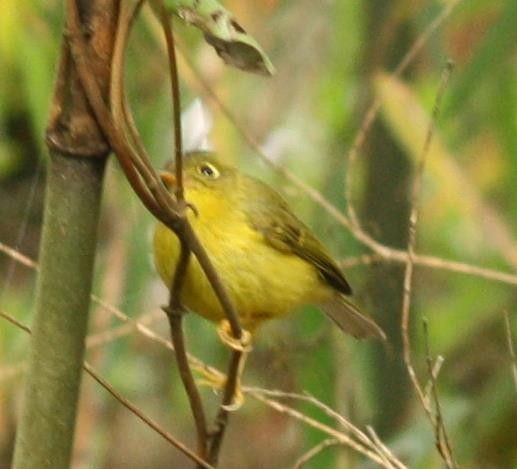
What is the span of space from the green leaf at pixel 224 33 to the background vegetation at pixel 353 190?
3.33ft

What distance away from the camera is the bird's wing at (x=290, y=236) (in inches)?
92.3

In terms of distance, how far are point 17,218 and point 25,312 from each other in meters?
1.12

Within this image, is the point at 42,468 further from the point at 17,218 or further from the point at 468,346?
the point at 17,218

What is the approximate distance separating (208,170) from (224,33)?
4.05 ft

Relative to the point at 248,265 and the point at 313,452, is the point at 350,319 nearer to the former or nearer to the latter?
the point at 248,265

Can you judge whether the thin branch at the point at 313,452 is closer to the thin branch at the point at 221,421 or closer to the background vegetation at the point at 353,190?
the thin branch at the point at 221,421

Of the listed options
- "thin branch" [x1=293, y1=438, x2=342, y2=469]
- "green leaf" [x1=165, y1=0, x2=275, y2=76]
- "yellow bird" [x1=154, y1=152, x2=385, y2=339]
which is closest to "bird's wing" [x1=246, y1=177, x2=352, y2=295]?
"yellow bird" [x1=154, y1=152, x2=385, y2=339]

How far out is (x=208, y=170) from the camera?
2309 millimetres

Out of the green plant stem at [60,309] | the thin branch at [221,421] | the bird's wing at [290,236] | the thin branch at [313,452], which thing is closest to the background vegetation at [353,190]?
the bird's wing at [290,236]

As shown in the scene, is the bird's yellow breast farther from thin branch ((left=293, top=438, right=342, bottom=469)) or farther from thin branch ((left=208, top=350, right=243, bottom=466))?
thin branch ((left=208, top=350, right=243, bottom=466))

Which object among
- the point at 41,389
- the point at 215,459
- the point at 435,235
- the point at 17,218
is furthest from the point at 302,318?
the point at 17,218

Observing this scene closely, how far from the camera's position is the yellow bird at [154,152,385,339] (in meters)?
2.16

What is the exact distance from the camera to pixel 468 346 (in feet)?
9.36

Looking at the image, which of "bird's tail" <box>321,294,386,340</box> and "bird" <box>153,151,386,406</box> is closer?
"bird" <box>153,151,386,406</box>
